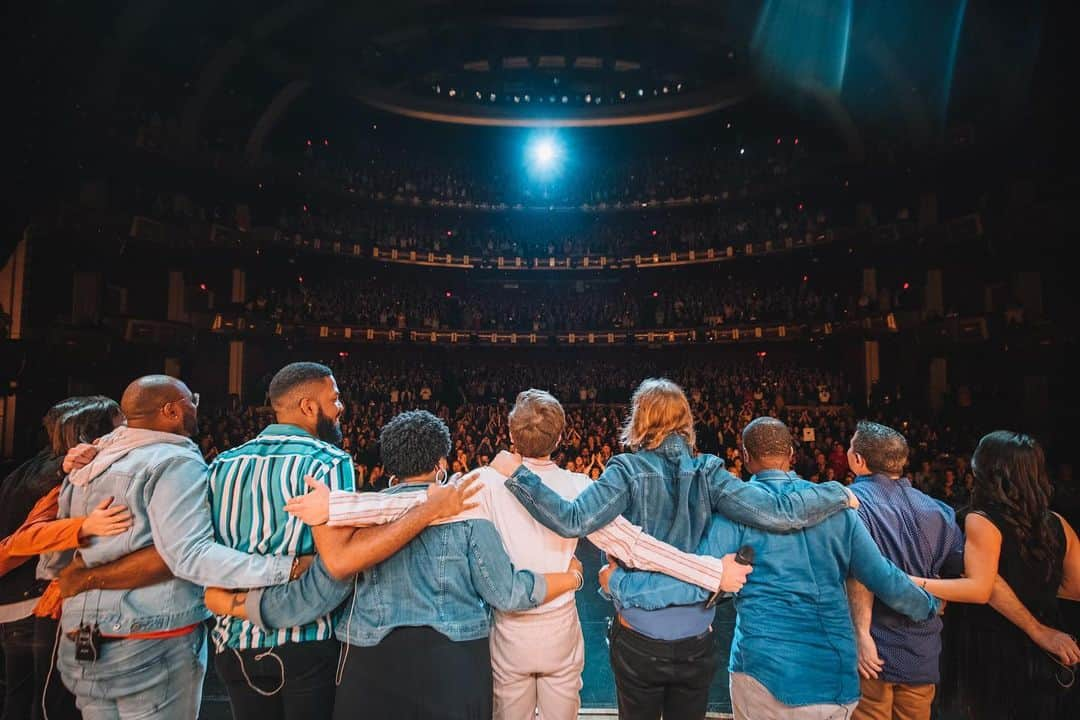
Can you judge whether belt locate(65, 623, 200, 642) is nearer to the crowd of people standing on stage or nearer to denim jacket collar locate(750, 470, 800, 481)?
the crowd of people standing on stage

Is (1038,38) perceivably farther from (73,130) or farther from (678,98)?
(73,130)

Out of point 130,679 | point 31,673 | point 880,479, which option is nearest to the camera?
point 130,679

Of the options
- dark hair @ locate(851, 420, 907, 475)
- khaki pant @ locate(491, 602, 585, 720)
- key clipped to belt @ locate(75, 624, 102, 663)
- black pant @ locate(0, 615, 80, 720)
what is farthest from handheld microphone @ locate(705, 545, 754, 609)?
black pant @ locate(0, 615, 80, 720)

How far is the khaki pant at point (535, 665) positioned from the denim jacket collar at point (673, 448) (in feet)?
2.71

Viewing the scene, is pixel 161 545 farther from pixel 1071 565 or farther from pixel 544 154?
pixel 544 154

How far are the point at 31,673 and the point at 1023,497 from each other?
17.9 ft

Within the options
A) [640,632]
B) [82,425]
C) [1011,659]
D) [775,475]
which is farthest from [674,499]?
[82,425]

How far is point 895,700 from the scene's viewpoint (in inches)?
105

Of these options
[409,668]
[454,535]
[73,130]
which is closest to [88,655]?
[409,668]

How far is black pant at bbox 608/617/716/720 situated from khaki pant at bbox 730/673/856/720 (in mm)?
171

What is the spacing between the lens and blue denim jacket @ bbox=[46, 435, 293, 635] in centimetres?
211

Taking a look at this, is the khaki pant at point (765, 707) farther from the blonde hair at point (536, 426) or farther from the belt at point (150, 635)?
the belt at point (150, 635)

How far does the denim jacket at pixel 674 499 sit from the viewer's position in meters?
2.22

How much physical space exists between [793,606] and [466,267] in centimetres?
2231
